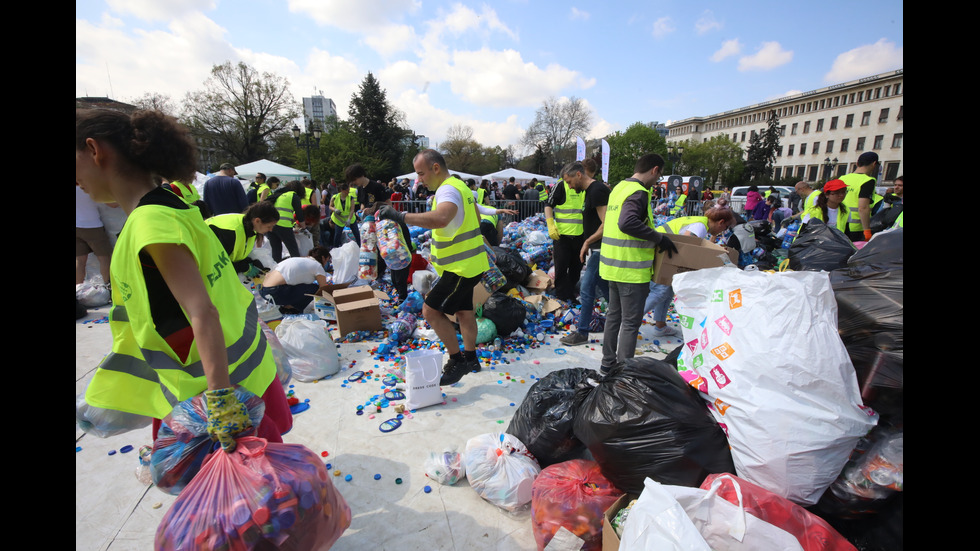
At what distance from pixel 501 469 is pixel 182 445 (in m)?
1.36

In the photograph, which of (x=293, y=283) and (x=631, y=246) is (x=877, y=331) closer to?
(x=631, y=246)

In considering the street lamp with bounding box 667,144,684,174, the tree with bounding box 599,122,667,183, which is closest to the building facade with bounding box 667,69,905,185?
the street lamp with bounding box 667,144,684,174

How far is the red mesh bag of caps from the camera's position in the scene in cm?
129

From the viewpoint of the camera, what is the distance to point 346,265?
5.17 meters

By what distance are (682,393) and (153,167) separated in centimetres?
217

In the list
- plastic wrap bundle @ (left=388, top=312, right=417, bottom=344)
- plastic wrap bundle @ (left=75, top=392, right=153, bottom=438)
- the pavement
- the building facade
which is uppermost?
the building facade

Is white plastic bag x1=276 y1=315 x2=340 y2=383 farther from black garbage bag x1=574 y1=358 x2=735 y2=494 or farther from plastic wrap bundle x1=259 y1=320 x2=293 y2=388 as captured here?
black garbage bag x1=574 y1=358 x2=735 y2=494

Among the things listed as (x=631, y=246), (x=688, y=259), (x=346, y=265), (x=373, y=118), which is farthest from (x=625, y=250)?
(x=373, y=118)

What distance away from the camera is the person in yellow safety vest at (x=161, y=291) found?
44.6 inches

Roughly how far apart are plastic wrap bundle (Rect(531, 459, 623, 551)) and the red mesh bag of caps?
1.65ft

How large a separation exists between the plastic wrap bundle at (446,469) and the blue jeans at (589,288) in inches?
90.8
